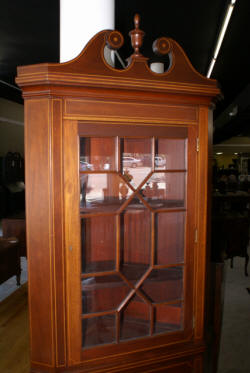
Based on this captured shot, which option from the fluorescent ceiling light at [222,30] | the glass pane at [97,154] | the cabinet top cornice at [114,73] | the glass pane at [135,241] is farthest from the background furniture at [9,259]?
the fluorescent ceiling light at [222,30]

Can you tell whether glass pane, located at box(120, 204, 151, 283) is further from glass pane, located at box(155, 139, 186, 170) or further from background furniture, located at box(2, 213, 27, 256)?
background furniture, located at box(2, 213, 27, 256)

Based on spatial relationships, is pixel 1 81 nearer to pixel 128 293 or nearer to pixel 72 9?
pixel 72 9

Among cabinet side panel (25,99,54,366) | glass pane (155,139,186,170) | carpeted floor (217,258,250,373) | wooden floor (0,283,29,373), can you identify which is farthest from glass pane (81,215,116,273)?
carpeted floor (217,258,250,373)

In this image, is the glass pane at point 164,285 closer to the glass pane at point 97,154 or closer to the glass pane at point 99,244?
the glass pane at point 99,244

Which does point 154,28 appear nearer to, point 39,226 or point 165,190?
point 165,190

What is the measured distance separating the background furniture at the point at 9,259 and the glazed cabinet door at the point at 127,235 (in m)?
2.05

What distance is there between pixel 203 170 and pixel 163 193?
18cm

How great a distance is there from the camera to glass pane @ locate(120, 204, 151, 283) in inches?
47.8

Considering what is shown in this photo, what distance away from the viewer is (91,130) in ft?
3.61

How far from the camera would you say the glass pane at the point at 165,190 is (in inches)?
47.8

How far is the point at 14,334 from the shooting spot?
2203mm

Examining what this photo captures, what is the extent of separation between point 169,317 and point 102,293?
309mm

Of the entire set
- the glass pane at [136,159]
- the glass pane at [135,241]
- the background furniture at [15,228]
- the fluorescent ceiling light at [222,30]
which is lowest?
the background furniture at [15,228]

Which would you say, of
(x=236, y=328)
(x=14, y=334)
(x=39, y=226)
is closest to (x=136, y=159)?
(x=39, y=226)
